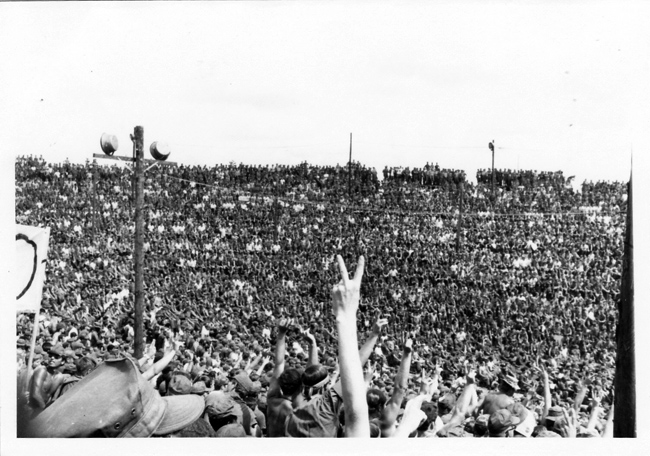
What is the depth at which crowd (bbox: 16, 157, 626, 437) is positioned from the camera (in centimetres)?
1062

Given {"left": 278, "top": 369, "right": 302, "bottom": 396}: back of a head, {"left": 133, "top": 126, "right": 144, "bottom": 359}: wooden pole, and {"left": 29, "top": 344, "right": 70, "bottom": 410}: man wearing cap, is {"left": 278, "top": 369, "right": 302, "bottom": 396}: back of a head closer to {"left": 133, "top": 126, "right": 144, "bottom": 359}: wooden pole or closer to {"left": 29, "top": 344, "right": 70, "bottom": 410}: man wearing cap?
{"left": 29, "top": 344, "right": 70, "bottom": 410}: man wearing cap

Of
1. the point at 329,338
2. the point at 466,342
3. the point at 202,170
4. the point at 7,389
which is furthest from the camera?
the point at 202,170

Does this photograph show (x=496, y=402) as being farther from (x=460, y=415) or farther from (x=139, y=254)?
(x=139, y=254)

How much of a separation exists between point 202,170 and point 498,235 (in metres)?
10.5

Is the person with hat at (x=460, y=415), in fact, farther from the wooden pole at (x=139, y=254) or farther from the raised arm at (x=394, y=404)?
the wooden pole at (x=139, y=254)

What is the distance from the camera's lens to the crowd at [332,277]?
1062cm

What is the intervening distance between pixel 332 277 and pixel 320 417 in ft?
48.1

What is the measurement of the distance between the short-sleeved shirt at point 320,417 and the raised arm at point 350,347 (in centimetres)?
111

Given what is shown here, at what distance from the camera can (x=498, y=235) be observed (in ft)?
67.2

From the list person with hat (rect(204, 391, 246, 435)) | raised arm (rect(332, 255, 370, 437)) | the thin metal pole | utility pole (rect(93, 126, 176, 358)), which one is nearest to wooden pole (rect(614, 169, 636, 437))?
the thin metal pole

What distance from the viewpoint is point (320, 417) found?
160 inches

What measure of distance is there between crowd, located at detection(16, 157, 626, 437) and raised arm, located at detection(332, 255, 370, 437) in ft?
8.84
